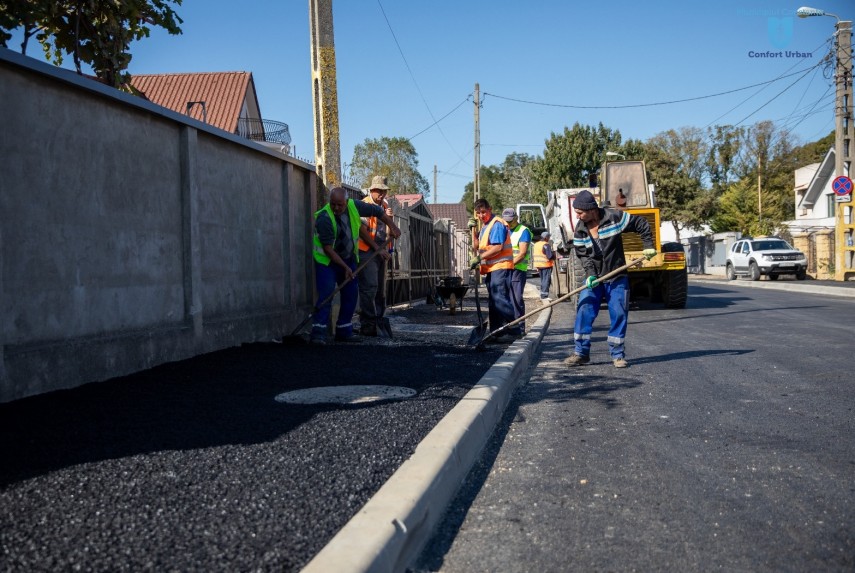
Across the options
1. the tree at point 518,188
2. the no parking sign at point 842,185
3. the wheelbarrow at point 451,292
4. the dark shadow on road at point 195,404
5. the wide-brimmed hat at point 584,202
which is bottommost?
the dark shadow on road at point 195,404

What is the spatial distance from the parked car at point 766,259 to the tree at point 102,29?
81.7 ft

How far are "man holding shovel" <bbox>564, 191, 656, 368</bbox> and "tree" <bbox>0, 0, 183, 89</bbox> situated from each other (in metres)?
5.73

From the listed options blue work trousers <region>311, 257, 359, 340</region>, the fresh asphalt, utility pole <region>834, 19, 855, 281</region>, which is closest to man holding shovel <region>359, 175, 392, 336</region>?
blue work trousers <region>311, 257, 359, 340</region>

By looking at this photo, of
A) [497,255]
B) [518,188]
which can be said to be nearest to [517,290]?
[497,255]

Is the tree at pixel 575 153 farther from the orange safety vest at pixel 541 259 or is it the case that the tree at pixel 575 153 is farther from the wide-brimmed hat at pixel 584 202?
the wide-brimmed hat at pixel 584 202

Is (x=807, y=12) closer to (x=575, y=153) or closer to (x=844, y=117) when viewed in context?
(x=844, y=117)

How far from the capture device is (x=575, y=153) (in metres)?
51.7

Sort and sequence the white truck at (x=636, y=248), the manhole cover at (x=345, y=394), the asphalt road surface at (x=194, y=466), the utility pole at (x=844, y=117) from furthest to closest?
the utility pole at (x=844, y=117)
the white truck at (x=636, y=248)
the manhole cover at (x=345, y=394)
the asphalt road surface at (x=194, y=466)

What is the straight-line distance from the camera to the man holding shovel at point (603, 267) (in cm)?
765

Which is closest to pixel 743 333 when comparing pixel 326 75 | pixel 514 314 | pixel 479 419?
pixel 514 314

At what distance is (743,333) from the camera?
1062 cm

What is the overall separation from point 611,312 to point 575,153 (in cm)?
4575

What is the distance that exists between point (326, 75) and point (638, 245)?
280 inches

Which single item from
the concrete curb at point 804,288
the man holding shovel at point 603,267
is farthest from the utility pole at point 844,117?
the man holding shovel at point 603,267
